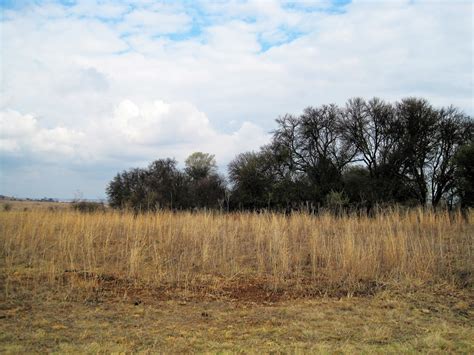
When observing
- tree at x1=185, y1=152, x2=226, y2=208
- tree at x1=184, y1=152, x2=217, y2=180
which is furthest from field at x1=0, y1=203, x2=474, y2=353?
tree at x1=184, y1=152, x2=217, y2=180

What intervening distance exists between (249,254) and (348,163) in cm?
2451

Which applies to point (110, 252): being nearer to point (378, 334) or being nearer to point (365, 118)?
point (378, 334)

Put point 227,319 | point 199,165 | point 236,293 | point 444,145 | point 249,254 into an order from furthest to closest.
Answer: point 199,165 → point 444,145 → point 249,254 → point 236,293 → point 227,319

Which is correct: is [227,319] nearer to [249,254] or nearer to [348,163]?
[249,254]

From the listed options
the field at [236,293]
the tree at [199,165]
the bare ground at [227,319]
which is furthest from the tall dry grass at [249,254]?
the tree at [199,165]

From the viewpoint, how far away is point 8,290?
19.8 ft

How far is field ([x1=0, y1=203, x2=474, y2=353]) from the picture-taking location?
14.2ft

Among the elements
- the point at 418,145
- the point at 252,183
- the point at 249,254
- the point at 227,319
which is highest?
the point at 418,145

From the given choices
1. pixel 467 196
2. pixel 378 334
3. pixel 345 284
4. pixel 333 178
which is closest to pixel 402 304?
pixel 345 284

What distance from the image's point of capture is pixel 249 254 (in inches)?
346

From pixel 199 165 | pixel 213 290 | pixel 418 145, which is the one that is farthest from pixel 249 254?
pixel 199 165

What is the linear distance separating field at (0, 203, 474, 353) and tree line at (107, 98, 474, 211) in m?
18.1

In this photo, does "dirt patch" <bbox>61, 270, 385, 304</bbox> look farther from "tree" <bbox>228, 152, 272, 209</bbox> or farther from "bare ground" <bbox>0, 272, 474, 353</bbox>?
"tree" <bbox>228, 152, 272, 209</bbox>

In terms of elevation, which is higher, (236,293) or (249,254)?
(249,254)
